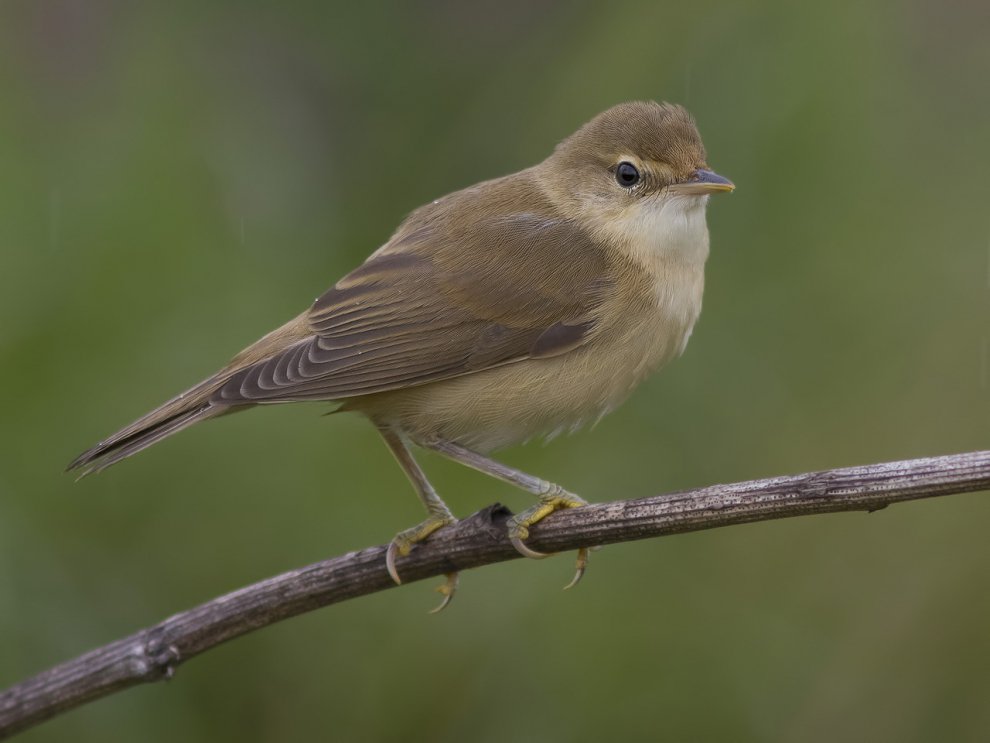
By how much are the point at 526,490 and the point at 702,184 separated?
115cm

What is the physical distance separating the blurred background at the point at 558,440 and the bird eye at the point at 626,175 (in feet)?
1.57

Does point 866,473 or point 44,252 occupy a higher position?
point 44,252

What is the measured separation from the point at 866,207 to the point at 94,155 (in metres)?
2.85

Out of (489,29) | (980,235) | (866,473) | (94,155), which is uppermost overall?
(489,29)

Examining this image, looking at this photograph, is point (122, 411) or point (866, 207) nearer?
point (122, 411)

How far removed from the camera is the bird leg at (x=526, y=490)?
3402 millimetres

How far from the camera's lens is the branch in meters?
2.83

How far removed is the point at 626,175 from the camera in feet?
14.3

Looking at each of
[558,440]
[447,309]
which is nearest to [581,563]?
[558,440]

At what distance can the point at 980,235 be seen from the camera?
4426mm

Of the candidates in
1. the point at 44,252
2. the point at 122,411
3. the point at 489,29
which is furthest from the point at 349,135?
the point at 122,411

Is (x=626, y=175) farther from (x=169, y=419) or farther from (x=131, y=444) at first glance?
(x=131, y=444)

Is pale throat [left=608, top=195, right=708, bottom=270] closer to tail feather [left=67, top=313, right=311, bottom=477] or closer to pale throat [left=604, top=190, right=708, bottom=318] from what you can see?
pale throat [left=604, top=190, right=708, bottom=318]

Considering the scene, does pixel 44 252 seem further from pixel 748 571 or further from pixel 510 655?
pixel 748 571
